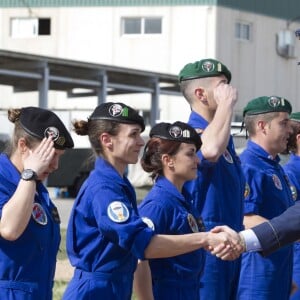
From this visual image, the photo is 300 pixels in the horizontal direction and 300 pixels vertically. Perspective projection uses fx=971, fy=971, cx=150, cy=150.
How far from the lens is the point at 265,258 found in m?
6.67

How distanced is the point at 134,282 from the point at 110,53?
111ft

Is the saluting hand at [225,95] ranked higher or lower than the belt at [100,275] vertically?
higher

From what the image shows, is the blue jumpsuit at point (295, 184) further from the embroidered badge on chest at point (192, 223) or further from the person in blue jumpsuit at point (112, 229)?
the person in blue jumpsuit at point (112, 229)

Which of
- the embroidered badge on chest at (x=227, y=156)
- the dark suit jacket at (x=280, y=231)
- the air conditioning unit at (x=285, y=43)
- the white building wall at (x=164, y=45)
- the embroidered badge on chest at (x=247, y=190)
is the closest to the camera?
the dark suit jacket at (x=280, y=231)

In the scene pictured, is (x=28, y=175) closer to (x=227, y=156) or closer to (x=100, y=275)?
(x=100, y=275)

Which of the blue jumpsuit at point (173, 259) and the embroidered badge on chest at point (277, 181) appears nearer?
the blue jumpsuit at point (173, 259)

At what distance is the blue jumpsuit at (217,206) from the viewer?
6.03 meters

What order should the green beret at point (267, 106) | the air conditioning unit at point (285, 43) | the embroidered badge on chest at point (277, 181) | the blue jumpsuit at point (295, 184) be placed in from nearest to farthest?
the embroidered badge on chest at point (277, 181)
the green beret at point (267, 106)
the blue jumpsuit at point (295, 184)
the air conditioning unit at point (285, 43)

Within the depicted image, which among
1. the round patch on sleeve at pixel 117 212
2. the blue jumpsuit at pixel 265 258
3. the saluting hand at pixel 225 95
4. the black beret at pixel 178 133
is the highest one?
the saluting hand at pixel 225 95

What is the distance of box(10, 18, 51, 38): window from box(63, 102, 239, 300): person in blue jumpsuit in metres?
35.1

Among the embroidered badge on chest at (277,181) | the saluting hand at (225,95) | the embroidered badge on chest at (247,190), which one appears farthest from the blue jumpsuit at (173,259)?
the embroidered badge on chest at (277,181)

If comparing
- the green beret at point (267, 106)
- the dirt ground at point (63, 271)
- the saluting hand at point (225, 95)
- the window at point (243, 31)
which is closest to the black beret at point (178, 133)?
the saluting hand at point (225, 95)

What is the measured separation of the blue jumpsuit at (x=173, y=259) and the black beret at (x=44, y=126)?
684 mm

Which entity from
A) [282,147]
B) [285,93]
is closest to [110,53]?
[285,93]
